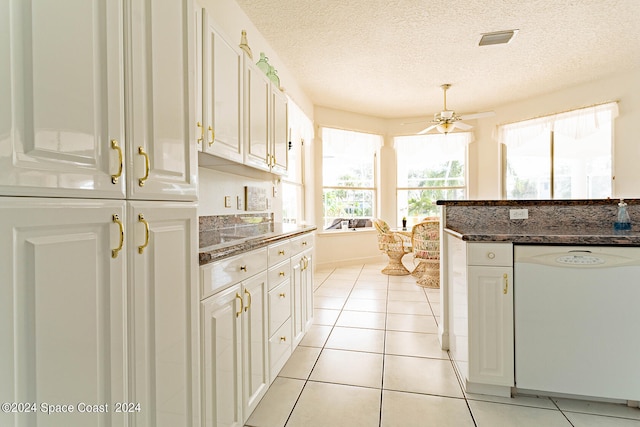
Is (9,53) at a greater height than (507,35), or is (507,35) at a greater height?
(507,35)

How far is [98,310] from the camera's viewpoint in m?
0.80

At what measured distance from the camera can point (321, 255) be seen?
18.5ft

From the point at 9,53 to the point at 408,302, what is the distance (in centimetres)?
375

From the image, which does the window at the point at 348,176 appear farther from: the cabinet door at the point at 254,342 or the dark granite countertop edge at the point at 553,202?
the cabinet door at the point at 254,342

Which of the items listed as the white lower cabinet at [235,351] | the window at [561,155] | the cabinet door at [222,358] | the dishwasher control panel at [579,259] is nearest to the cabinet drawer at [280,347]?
the white lower cabinet at [235,351]

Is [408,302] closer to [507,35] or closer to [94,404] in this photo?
[507,35]

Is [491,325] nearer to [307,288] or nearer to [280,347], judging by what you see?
[280,347]

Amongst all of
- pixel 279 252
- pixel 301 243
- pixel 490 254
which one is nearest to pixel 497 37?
pixel 490 254

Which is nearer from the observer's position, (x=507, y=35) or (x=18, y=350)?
(x=18, y=350)

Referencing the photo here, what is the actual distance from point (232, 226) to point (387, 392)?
5.26 ft

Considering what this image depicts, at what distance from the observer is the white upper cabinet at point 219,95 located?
5.25 feet

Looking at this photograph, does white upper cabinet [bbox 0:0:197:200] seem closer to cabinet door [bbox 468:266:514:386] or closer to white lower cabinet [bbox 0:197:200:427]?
white lower cabinet [bbox 0:197:200:427]

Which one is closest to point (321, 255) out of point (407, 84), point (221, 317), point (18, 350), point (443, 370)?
point (407, 84)

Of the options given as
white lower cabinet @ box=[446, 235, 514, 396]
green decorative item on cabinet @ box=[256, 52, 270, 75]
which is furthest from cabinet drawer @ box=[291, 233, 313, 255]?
green decorative item on cabinet @ box=[256, 52, 270, 75]
